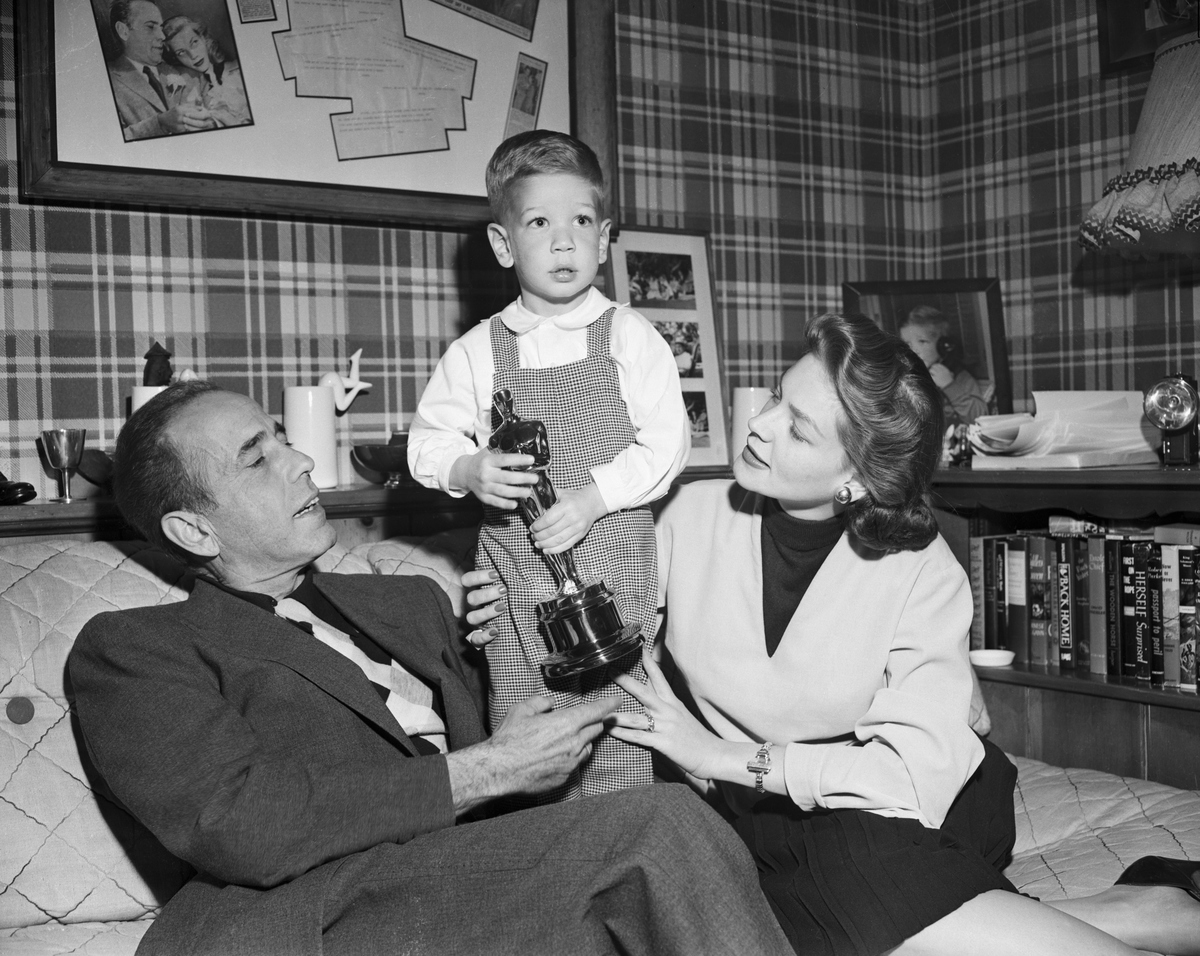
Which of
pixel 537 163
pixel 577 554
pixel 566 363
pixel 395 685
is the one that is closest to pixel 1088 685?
pixel 577 554

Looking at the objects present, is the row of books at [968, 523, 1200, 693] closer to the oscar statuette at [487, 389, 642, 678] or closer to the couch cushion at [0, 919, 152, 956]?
the oscar statuette at [487, 389, 642, 678]

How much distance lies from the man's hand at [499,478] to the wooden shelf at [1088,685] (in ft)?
4.59

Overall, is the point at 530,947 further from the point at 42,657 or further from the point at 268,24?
the point at 268,24

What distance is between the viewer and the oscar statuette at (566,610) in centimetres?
164

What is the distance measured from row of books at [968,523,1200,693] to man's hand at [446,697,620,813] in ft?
4.41

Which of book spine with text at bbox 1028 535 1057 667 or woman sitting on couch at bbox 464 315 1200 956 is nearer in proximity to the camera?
woman sitting on couch at bbox 464 315 1200 956

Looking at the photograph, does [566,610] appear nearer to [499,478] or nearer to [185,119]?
[499,478]

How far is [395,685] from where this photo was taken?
72.8 inches

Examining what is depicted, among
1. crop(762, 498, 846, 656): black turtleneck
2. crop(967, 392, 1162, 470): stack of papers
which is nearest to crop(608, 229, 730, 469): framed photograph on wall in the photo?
crop(967, 392, 1162, 470): stack of papers

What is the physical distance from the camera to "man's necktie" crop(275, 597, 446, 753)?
1.81m

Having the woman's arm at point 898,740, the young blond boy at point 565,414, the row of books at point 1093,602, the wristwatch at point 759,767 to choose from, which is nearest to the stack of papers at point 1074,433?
the row of books at point 1093,602

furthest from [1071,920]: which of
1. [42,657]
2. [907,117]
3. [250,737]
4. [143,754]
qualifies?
[907,117]

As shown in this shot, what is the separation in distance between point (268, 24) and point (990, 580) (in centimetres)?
203

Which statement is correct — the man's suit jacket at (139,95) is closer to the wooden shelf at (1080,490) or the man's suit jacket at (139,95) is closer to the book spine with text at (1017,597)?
the wooden shelf at (1080,490)
